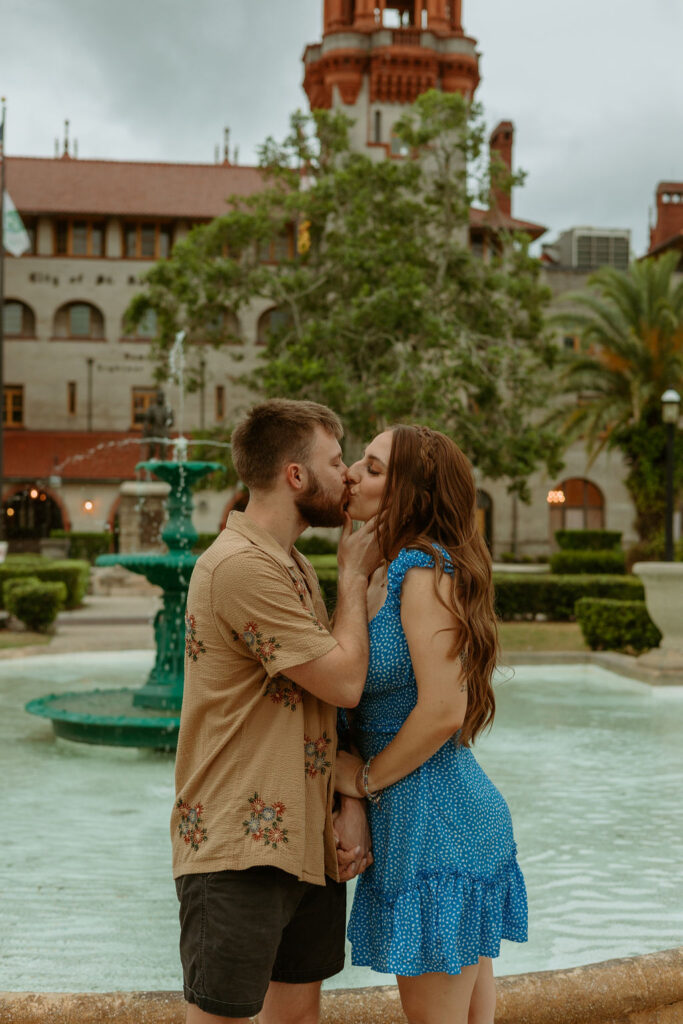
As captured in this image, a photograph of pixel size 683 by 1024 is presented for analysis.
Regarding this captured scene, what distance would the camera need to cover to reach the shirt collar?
2572 mm

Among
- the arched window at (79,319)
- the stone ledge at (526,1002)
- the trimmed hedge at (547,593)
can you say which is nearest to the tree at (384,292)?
the trimmed hedge at (547,593)

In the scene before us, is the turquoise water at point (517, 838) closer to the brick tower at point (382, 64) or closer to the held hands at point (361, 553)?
the held hands at point (361, 553)

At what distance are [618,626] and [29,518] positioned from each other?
3461 centimetres

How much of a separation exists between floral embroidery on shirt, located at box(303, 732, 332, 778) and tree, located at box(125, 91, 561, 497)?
72.9ft

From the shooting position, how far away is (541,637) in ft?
55.9

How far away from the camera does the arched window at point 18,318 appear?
148ft

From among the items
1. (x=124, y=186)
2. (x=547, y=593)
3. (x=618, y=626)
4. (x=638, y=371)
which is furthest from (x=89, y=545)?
(x=618, y=626)

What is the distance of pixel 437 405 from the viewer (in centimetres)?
2509

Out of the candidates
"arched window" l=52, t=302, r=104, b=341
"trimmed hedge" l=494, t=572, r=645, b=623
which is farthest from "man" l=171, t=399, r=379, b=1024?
"arched window" l=52, t=302, r=104, b=341

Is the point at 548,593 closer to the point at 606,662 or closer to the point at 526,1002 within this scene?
the point at 606,662

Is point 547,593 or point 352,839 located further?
point 547,593

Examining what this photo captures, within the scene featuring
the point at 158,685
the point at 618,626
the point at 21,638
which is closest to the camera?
the point at 158,685

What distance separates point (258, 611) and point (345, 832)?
657 millimetres

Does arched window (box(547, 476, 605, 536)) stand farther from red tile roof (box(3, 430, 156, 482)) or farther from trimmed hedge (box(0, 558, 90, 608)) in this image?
trimmed hedge (box(0, 558, 90, 608))
